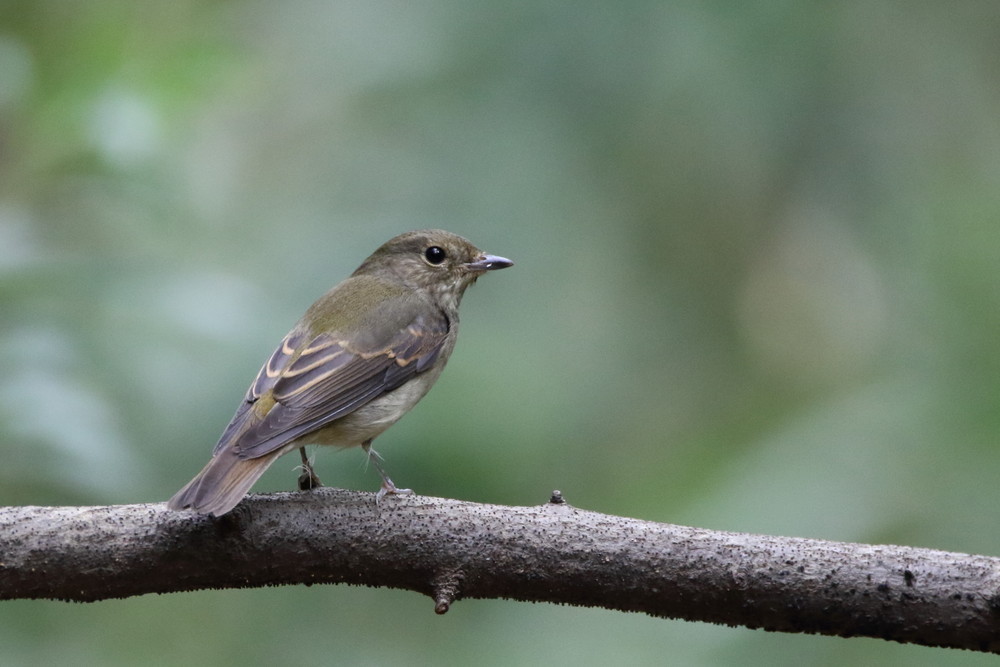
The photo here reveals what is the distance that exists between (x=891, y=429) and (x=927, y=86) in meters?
2.33

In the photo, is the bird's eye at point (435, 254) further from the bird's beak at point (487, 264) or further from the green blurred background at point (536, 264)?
the green blurred background at point (536, 264)

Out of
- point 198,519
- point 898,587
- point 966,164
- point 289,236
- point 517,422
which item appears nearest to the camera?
point 898,587

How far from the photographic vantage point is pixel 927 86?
569 centimetres

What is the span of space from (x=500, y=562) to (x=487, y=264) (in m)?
2.15

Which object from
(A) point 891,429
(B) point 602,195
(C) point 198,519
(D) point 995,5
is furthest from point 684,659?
(D) point 995,5

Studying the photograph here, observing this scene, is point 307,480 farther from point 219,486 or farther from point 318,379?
point 318,379

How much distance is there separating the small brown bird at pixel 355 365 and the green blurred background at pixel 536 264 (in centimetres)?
23

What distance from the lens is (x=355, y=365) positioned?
4.01 metres

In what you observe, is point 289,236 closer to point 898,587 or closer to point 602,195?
point 602,195

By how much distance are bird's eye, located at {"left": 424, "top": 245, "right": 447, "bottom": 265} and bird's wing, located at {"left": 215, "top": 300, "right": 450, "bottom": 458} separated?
499mm

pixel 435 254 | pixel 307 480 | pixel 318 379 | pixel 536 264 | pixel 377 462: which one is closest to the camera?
pixel 307 480

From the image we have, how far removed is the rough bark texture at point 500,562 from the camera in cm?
277

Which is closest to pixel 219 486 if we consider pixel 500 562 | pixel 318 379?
pixel 500 562

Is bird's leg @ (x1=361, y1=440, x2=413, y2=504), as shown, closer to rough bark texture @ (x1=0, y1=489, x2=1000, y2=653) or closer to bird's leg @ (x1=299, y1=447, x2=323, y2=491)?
bird's leg @ (x1=299, y1=447, x2=323, y2=491)
